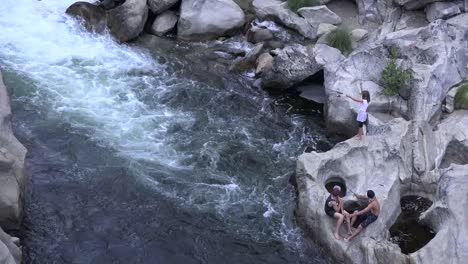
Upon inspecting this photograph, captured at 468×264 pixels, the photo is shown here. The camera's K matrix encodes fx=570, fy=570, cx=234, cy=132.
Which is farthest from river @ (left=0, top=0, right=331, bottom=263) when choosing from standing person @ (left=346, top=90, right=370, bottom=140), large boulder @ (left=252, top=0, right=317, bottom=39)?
large boulder @ (left=252, top=0, right=317, bottom=39)

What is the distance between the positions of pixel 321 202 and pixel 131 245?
5428mm

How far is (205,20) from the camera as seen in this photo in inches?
1034

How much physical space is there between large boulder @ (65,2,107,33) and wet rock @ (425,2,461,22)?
47.4ft

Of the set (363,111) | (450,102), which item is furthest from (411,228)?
(450,102)

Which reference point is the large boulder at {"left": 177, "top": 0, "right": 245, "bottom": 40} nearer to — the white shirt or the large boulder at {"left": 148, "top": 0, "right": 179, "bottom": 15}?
the large boulder at {"left": 148, "top": 0, "right": 179, "bottom": 15}

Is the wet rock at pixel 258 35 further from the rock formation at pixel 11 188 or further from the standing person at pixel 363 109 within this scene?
the rock formation at pixel 11 188

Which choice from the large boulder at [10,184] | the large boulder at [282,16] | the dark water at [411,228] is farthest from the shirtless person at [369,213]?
the large boulder at [282,16]

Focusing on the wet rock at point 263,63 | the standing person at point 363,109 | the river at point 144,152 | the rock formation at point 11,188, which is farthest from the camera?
the wet rock at point 263,63

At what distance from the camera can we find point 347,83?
69.4ft

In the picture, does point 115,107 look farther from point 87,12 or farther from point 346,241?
point 346,241

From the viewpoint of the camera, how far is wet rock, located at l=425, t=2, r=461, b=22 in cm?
2384

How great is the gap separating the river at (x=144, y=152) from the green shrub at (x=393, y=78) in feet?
9.45

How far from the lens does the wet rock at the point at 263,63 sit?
78.1ft

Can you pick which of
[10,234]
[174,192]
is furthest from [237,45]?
[10,234]
